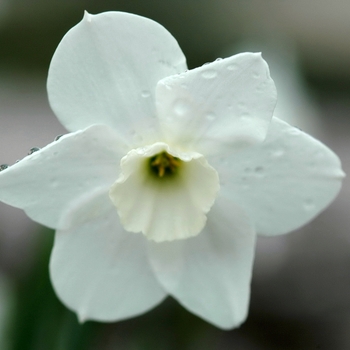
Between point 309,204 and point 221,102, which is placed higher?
point 221,102

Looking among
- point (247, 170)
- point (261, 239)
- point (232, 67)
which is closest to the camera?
point (232, 67)

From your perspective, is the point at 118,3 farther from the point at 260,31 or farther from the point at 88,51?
the point at 88,51

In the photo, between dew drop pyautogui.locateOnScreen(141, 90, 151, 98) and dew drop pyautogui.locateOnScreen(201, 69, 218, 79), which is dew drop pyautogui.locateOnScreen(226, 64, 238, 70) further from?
dew drop pyautogui.locateOnScreen(141, 90, 151, 98)

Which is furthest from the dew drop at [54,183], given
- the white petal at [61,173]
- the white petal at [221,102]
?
the white petal at [221,102]

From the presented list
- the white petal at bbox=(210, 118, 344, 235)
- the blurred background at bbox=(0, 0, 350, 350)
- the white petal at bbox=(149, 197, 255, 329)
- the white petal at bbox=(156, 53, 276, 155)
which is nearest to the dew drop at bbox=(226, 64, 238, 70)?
the white petal at bbox=(156, 53, 276, 155)

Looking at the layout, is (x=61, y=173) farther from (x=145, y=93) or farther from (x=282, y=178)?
(x=282, y=178)

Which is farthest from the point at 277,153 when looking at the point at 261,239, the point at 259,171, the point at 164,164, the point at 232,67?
the point at 261,239

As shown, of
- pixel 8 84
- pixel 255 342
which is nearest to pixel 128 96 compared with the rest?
pixel 255 342

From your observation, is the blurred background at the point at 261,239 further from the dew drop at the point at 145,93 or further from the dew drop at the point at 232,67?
the dew drop at the point at 232,67
